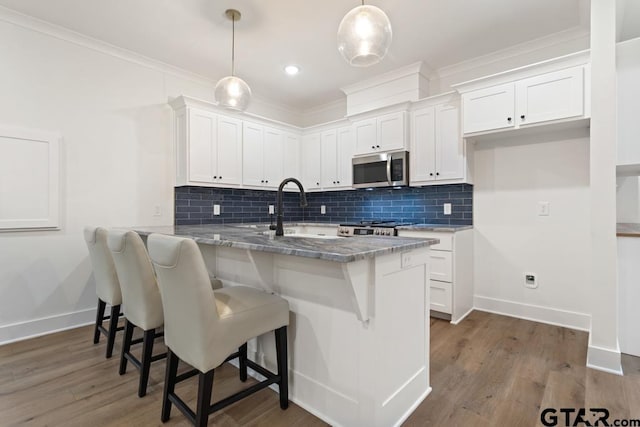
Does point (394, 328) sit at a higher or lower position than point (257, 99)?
lower

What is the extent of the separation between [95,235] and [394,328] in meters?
2.07

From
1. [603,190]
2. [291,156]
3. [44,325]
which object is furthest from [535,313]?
[44,325]

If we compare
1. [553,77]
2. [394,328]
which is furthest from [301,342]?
[553,77]

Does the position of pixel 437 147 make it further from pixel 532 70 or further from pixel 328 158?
pixel 328 158

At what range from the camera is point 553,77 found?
268 cm

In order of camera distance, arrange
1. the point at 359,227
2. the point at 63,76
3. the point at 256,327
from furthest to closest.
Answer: the point at 359,227
the point at 63,76
the point at 256,327

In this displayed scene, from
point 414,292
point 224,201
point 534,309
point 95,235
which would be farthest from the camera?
point 224,201

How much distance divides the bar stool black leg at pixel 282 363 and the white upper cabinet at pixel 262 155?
2666 mm

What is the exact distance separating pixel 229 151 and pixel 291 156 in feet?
3.51

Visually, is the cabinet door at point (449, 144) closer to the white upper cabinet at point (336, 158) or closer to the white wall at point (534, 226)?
the white wall at point (534, 226)

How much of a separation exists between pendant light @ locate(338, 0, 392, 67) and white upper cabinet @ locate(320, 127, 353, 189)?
2439 mm

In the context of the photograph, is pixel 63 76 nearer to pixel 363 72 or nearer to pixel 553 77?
pixel 363 72

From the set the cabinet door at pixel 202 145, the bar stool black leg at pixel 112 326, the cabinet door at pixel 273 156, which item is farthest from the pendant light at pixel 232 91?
the bar stool black leg at pixel 112 326

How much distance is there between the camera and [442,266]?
3.09 meters
